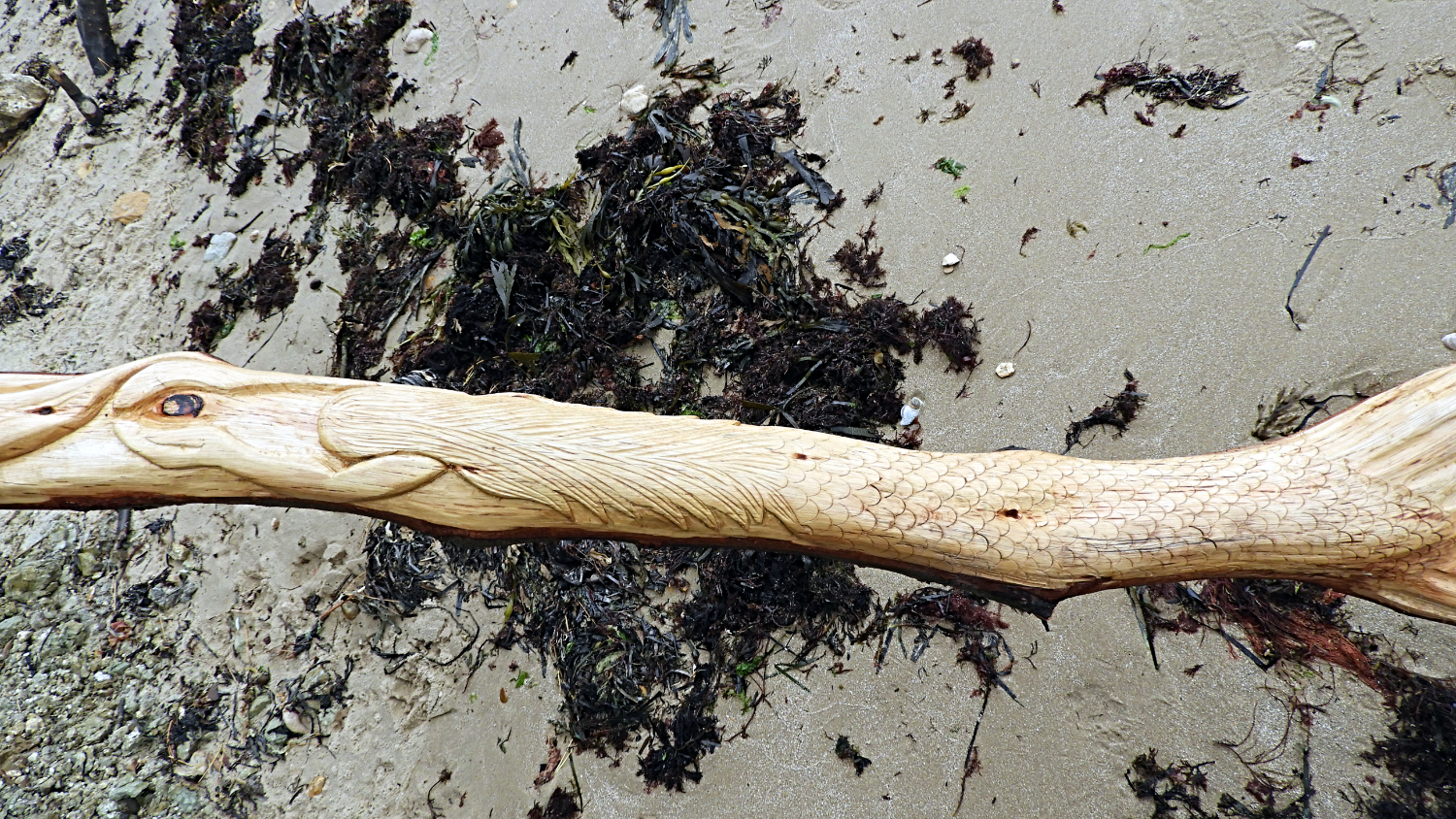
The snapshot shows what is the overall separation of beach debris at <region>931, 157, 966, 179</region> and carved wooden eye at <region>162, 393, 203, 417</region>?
2405 millimetres

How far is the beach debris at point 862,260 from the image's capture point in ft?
8.39

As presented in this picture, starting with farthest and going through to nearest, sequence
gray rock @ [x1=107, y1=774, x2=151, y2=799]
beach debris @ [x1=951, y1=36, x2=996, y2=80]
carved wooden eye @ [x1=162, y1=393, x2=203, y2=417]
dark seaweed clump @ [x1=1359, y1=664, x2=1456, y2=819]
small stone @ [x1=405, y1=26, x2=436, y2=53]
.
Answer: small stone @ [x1=405, y1=26, x2=436, y2=53] < gray rock @ [x1=107, y1=774, x2=151, y2=799] < beach debris @ [x1=951, y1=36, x2=996, y2=80] < dark seaweed clump @ [x1=1359, y1=664, x2=1456, y2=819] < carved wooden eye @ [x1=162, y1=393, x2=203, y2=417]

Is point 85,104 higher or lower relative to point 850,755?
higher

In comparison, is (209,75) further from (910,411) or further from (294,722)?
(910,411)

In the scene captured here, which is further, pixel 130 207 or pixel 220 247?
pixel 130 207

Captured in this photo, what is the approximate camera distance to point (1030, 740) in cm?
212

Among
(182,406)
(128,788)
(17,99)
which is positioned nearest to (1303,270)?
(182,406)

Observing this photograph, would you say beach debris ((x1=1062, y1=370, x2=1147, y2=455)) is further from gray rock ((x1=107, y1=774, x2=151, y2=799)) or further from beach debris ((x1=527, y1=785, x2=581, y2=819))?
gray rock ((x1=107, y1=774, x2=151, y2=799))

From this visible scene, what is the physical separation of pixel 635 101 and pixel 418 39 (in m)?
1.25

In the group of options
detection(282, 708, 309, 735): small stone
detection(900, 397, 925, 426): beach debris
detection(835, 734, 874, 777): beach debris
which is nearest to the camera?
detection(835, 734, 874, 777): beach debris

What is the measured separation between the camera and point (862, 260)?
2.58 m

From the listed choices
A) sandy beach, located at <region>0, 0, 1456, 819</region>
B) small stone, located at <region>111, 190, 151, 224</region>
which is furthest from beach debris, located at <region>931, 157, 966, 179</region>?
small stone, located at <region>111, 190, 151, 224</region>

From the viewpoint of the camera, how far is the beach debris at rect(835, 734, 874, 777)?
221 centimetres

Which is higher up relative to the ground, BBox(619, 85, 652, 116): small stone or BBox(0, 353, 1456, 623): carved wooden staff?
BBox(619, 85, 652, 116): small stone
